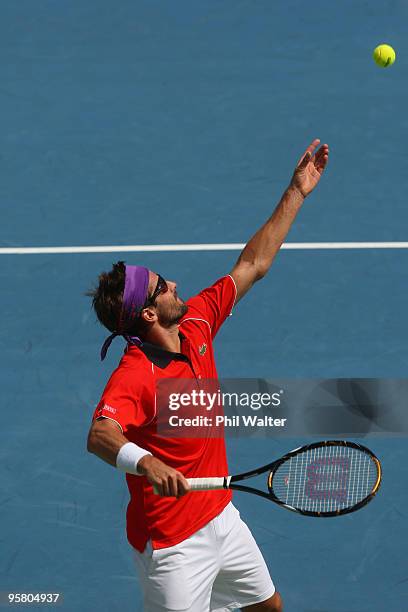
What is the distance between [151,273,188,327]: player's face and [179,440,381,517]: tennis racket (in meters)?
0.83

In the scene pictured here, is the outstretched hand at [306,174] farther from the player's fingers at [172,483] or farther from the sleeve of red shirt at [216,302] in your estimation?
the player's fingers at [172,483]

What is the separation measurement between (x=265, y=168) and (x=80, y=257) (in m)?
1.96

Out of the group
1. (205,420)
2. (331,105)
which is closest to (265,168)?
(331,105)

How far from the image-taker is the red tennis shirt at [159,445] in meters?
5.16

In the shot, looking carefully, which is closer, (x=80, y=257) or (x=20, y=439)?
(x=20, y=439)

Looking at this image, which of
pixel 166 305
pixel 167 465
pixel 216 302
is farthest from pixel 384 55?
pixel 167 465

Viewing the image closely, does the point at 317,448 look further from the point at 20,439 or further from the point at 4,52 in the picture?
the point at 4,52

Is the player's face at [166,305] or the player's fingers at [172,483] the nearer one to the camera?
the player's fingers at [172,483]

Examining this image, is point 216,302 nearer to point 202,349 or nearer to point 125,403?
point 202,349

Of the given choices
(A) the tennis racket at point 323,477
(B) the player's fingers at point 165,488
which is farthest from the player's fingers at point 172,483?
(A) the tennis racket at point 323,477

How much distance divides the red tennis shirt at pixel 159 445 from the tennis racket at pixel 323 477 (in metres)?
0.20

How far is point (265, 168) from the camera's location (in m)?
10.2

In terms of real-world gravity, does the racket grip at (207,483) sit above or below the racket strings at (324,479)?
below

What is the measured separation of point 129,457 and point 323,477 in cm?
122
